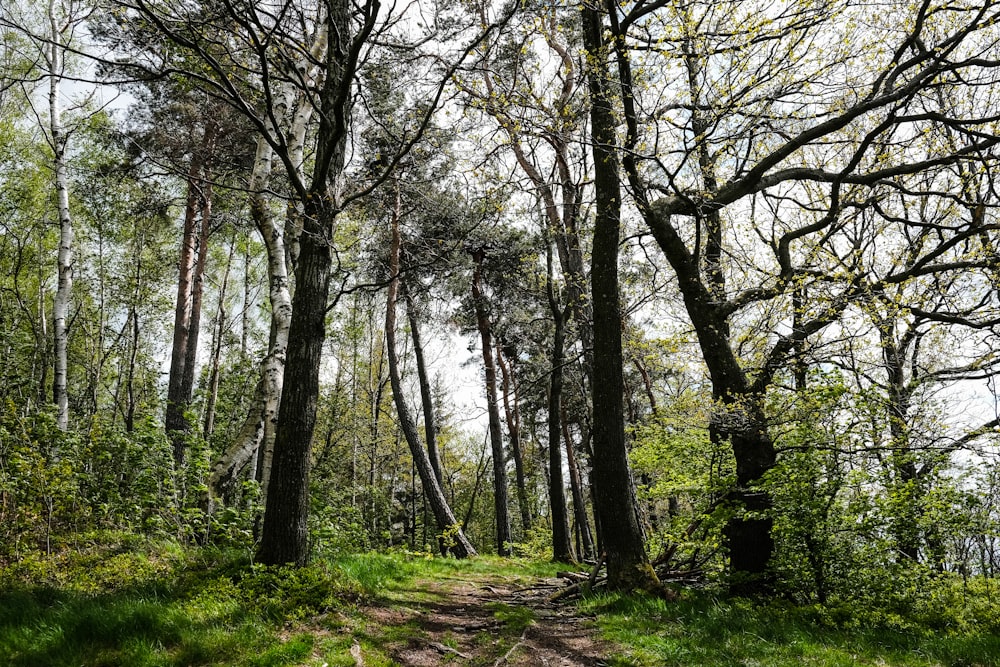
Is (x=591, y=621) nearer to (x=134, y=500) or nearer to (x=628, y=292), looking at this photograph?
(x=134, y=500)

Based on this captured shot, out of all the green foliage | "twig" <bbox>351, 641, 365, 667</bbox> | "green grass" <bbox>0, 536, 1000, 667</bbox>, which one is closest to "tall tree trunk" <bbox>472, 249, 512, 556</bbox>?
"green grass" <bbox>0, 536, 1000, 667</bbox>

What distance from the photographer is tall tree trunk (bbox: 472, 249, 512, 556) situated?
46.4ft

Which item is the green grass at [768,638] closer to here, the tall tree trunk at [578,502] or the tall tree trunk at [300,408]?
the tall tree trunk at [300,408]

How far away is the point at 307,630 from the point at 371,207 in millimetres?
10135

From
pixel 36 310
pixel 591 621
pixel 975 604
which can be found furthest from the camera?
pixel 36 310

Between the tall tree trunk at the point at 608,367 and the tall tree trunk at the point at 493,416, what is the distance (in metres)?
6.34

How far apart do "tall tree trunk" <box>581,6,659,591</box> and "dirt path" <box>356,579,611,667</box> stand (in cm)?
95

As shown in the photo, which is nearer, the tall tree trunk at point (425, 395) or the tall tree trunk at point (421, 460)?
the tall tree trunk at point (421, 460)

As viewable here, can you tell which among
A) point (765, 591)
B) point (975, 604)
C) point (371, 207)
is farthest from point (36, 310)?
point (975, 604)

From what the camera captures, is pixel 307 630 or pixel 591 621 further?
pixel 591 621

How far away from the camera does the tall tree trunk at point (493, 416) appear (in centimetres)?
1413

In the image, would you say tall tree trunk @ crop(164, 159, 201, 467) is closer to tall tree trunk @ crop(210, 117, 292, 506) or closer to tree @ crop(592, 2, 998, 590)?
tall tree trunk @ crop(210, 117, 292, 506)

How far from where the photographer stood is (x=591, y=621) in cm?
560

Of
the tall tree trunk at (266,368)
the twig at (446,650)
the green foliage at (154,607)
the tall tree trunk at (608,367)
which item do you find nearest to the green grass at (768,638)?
the tall tree trunk at (608,367)
